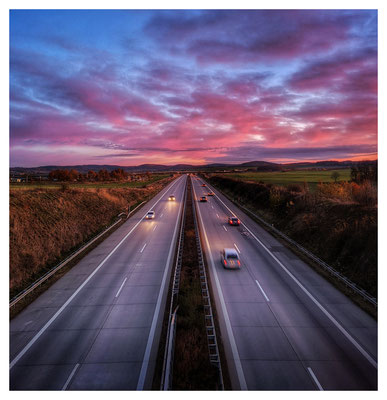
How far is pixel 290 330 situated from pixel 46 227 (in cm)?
2238

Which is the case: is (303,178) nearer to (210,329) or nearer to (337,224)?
(337,224)

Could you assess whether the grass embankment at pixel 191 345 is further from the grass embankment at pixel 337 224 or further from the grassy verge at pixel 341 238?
the grass embankment at pixel 337 224

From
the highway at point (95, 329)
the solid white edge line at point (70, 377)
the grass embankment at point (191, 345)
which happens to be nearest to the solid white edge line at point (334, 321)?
the grass embankment at point (191, 345)

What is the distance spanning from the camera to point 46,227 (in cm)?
2075

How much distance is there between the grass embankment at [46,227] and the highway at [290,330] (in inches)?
529

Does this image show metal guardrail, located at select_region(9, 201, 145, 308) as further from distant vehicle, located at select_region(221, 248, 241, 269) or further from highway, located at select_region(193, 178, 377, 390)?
distant vehicle, located at select_region(221, 248, 241, 269)

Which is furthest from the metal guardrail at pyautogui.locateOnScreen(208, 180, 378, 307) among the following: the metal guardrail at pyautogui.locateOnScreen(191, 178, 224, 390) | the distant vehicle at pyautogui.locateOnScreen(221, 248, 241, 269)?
the metal guardrail at pyautogui.locateOnScreen(191, 178, 224, 390)

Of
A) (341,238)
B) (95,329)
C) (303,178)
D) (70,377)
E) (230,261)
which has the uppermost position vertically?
(303,178)

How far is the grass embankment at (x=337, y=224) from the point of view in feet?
47.3

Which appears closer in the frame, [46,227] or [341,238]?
[341,238]

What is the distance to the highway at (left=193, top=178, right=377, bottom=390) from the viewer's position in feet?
24.0

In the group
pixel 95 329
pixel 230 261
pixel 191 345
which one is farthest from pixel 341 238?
pixel 95 329

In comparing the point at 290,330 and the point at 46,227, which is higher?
the point at 46,227
